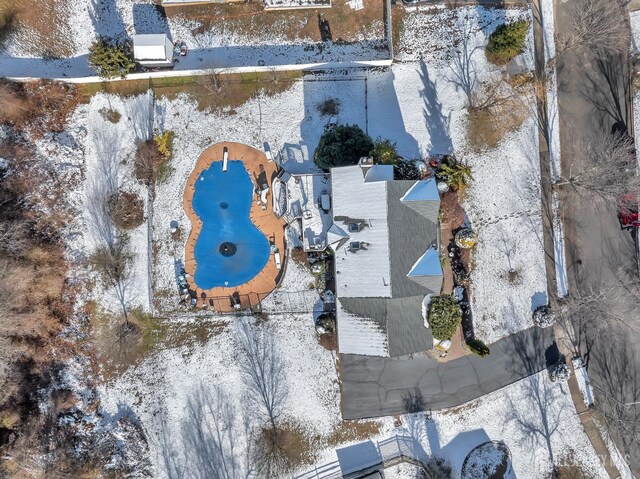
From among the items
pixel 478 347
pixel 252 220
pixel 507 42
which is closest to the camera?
pixel 478 347

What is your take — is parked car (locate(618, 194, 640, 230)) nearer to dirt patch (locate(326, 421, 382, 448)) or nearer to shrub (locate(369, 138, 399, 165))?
shrub (locate(369, 138, 399, 165))

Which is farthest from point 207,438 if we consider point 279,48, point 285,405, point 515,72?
point 515,72

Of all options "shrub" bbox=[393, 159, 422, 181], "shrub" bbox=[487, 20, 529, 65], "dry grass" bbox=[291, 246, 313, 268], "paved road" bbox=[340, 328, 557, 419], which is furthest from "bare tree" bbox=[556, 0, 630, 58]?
"dry grass" bbox=[291, 246, 313, 268]

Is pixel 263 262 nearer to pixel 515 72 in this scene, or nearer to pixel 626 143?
pixel 515 72

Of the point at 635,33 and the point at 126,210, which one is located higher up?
the point at 635,33

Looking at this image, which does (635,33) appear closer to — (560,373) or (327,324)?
(560,373)

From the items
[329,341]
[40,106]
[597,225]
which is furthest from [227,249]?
[597,225]
